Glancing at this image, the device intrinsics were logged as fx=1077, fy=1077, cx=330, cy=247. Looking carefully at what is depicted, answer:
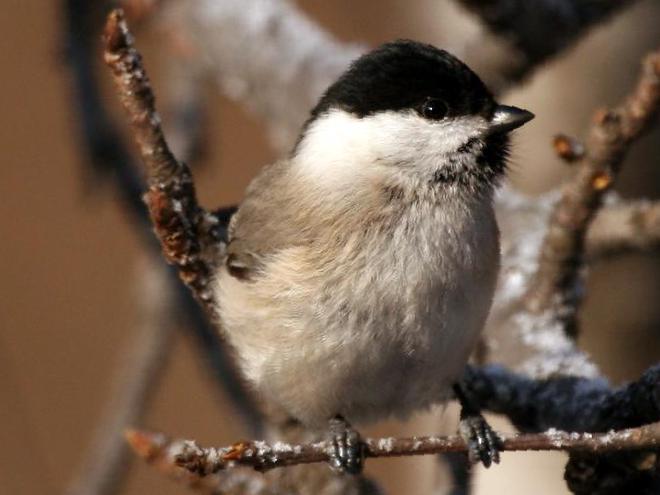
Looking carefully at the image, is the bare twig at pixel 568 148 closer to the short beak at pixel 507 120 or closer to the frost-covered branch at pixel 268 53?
the short beak at pixel 507 120

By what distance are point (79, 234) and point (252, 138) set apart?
70 cm

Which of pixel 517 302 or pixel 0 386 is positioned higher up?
pixel 0 386

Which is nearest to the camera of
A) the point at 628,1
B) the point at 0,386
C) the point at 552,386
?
the point at 552,386

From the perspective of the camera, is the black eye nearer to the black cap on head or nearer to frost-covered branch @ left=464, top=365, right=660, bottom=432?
the black cap on head

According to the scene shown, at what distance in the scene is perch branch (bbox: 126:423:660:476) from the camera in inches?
42.6

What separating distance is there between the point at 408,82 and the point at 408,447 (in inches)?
22.4

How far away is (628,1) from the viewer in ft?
6.31

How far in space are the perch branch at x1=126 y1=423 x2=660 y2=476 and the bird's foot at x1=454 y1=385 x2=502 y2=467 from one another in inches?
8.9

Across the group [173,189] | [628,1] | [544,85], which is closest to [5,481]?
[173,189]

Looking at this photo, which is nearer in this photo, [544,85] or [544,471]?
[544,471]

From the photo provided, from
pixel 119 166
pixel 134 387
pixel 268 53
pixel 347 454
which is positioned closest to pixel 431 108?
pixel 347 454

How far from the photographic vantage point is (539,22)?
6.31ft

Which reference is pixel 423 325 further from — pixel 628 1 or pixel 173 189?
pixel 628 1

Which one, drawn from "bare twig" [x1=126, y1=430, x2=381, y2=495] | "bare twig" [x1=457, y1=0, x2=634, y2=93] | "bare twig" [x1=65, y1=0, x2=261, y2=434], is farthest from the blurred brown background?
"bare twig" [x1=126, y1=430, x2=381, y2=495]
